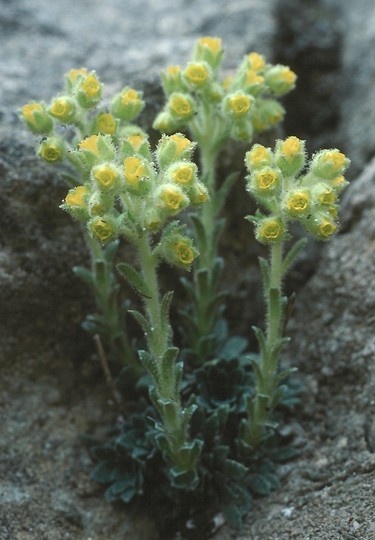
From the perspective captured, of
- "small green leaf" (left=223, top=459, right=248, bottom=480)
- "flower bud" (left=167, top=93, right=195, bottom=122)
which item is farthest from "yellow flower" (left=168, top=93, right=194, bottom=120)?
"small green leaf" (left=223, top=459, right=248, bottom=480)

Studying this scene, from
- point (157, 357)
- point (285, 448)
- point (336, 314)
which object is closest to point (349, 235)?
point (336, 314)

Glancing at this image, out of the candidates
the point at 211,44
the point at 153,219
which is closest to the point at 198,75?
the point at 211,44

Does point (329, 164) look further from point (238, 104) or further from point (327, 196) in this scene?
point (238, 104)

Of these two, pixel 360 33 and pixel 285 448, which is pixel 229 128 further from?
pixel 360 33

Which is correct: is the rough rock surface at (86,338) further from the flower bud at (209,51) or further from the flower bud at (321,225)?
the flower bud at (321,225)

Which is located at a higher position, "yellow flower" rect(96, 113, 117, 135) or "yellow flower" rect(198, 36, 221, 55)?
"yellow flower" rect(198, 36, 221, 55)

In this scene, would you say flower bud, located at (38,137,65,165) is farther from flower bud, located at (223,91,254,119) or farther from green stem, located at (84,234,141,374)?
flower bud, located at (223,91,254,119)
